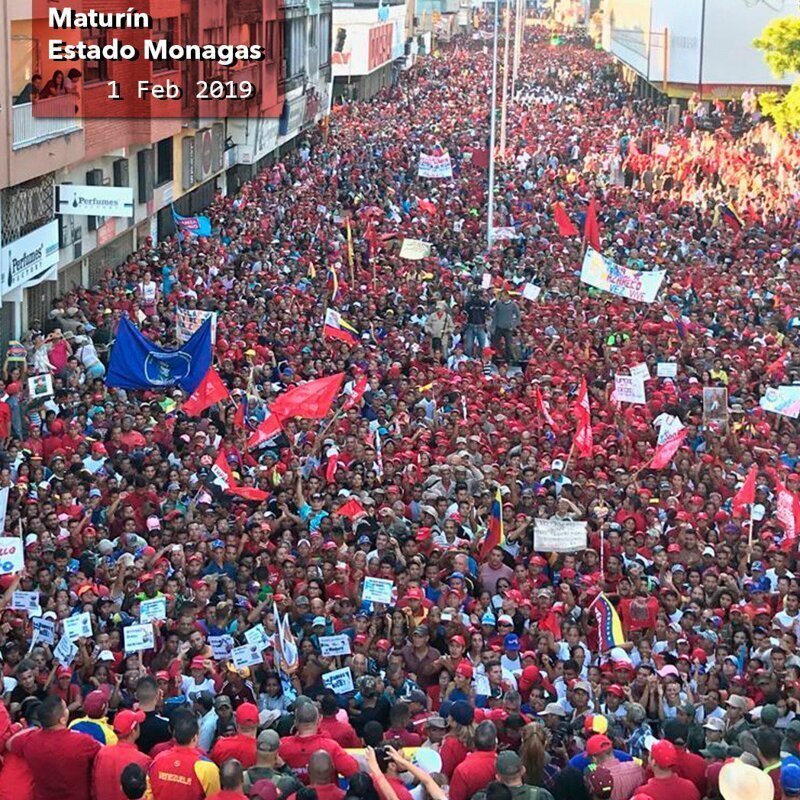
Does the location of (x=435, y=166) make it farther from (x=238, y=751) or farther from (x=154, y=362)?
(x=238, y=751)

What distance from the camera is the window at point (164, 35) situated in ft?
99.7

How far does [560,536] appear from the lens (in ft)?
47.3

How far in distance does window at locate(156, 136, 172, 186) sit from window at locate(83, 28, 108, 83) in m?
5.54

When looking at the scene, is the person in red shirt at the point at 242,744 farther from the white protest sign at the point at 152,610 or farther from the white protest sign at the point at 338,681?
the white protest sign at the point at 152,610

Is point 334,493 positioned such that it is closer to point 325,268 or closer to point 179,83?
point 325,268

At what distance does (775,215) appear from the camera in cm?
3534

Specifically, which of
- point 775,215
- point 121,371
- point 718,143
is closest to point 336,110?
point 718,143

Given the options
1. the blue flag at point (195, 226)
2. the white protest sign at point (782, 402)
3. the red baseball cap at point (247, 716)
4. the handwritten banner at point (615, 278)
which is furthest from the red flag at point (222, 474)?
the blue flag at point (195, 226)

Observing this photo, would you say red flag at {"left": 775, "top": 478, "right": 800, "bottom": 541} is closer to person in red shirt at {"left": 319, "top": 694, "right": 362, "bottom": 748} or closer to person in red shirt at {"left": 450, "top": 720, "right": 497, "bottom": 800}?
person in red shirt at {"left": 319, "top": 694, "right": 362, "bottom": 748}

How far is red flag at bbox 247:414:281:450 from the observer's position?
680 inches

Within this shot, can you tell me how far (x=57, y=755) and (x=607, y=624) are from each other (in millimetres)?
5177

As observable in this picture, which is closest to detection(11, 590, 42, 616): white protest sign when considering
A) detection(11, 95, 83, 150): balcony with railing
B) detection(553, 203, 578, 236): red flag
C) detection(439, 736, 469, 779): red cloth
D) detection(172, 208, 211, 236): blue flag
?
detection(439, 736, 469, 779): red cloth

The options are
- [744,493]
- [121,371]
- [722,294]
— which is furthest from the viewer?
[722,294]

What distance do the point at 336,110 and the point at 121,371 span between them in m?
46.7
